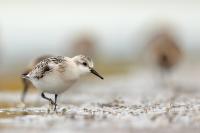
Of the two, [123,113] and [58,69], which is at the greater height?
[58,69]

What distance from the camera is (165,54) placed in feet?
78.8

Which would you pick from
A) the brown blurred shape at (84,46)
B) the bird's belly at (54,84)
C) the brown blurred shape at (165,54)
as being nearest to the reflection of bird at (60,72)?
the bird's belly at (54,84)

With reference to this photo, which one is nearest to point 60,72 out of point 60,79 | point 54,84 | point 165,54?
point 60,79

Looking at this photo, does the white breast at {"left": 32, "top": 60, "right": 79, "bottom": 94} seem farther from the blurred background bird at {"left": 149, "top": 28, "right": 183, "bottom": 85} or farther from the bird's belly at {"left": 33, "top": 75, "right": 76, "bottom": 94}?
the blurred background bird at {"left": 149, "top": 28, "right": 183, "bottom": 85}

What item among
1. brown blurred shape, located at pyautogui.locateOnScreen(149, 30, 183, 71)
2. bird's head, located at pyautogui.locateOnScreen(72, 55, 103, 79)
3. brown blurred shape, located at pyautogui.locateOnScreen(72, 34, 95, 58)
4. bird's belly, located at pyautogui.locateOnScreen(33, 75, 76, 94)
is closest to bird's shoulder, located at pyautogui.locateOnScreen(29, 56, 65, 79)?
bird's belly, located at pyautogui.locateOnScreen(33, 75, 76, 94)

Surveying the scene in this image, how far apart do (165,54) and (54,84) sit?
Answer: 1059 cm

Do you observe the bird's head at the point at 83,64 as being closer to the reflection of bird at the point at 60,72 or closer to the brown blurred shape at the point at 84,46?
the reflection of bird at the point at 60,72

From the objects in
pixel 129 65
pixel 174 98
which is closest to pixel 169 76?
pixel 174 98

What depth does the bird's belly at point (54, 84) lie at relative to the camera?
1393cm

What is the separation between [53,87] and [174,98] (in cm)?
474

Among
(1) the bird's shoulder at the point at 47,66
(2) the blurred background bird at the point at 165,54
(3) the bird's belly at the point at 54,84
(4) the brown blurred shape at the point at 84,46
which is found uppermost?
(4) the brown blurred shape at the point at 84,46

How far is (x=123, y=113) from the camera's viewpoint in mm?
13570

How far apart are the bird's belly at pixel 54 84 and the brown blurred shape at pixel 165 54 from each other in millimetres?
10250

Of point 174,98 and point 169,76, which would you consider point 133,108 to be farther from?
point 169,76
